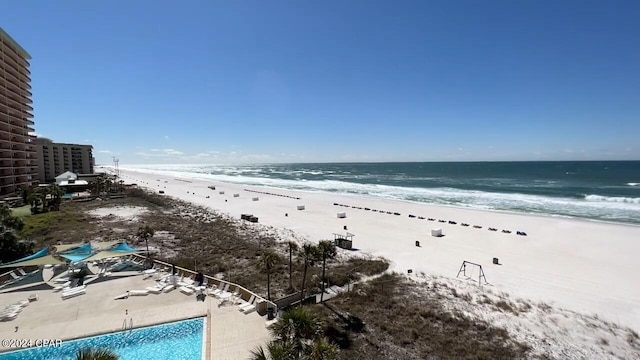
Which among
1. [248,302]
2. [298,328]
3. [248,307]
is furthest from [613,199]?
[298,328]

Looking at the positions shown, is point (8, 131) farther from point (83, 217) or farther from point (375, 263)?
point (375, 263)

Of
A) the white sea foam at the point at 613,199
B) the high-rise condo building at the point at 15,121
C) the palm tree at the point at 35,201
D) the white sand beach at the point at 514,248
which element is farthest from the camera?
the white sea foam at the point at 613,199

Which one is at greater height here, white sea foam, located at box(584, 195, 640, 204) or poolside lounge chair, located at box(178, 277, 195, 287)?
white sea foam, located at box(584, 195, 640, 204)

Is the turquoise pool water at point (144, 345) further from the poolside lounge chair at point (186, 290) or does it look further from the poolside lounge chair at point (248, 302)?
the poolside lounge chair at point (186, 290)

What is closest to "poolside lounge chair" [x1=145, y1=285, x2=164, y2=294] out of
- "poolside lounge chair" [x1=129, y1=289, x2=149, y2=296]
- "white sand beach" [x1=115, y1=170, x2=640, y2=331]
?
"poolside lounge chair" [x1=129, y1=289, x2=149, y2=296]

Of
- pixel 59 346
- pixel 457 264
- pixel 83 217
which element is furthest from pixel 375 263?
pixel 83 217

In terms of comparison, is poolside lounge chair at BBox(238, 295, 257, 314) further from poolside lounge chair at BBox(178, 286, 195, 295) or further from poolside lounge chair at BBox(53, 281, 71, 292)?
poolside lounge chair at BBox(53, 281, 71, 292)

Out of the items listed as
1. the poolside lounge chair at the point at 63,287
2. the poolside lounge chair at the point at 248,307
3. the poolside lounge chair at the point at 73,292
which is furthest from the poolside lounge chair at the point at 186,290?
the poolside lounge chair at the point at 63,287
